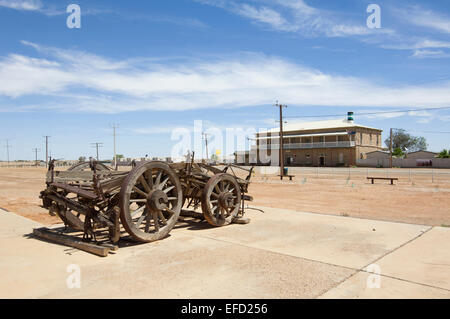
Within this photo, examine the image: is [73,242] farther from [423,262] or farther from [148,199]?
[423,262]

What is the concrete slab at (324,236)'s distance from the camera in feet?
18.4

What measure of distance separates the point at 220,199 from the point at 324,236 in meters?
2.36

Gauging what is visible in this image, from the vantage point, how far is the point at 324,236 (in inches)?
272

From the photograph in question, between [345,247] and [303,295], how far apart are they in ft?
8.15

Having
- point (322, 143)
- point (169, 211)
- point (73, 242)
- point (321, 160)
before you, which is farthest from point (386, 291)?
point (321, 160)

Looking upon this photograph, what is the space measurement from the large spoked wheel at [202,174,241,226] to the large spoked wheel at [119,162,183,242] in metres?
0.81

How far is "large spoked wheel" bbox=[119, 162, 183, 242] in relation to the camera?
18.7ft

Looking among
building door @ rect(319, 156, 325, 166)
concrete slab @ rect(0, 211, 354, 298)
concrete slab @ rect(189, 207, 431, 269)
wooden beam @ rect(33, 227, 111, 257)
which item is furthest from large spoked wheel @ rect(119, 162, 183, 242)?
building door @ rect(319, 156, 325, 166)

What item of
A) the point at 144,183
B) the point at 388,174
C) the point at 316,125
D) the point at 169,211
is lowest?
the point at 388,174

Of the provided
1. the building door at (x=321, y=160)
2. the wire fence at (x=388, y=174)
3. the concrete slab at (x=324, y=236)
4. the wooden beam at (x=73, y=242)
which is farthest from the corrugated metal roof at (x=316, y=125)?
the wooden beam at (x=73, y=242)

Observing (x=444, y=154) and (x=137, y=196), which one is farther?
(x=444, y=154)

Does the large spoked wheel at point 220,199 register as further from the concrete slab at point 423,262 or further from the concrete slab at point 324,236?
the concrete slab at point 423,262

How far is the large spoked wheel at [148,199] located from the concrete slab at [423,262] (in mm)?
3776

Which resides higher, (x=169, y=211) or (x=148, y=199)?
(x=148, y=199)
